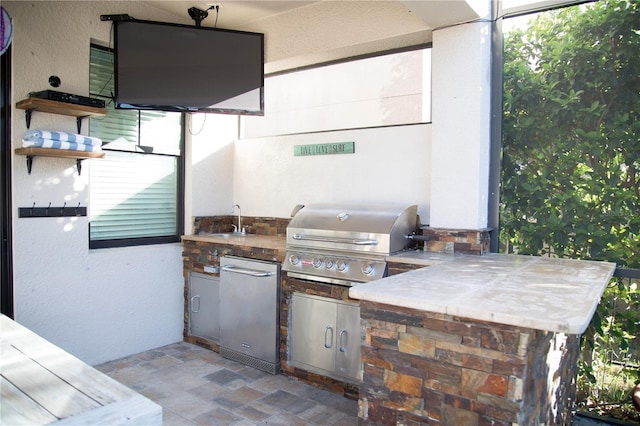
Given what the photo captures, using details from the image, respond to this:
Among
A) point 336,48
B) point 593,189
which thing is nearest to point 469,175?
point 593,189

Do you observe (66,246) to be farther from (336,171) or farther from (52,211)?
(336,171)

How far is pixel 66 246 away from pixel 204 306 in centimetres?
129

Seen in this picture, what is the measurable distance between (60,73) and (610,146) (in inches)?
155

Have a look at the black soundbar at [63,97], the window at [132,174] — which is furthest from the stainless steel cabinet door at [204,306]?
the black soundbar at [63,97]

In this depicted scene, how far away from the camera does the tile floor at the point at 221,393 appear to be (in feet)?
9.79

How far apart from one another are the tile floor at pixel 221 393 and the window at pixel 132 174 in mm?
1100

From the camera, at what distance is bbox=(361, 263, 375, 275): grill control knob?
10.2 ft

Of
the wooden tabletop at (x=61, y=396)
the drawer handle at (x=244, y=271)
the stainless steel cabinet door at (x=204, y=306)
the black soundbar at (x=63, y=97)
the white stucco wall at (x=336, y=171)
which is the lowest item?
the stainless steel cabinet door at (x=204, y=306)

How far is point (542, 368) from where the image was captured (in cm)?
198

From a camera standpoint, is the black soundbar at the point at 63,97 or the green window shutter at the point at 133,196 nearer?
the black soundbar at the point at 63,97

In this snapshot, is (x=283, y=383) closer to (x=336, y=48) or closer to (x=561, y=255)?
(x=561, y=255)

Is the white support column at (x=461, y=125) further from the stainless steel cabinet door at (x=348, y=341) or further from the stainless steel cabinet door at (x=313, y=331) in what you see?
the stainless steel cabinet door at (x=313, y=331)

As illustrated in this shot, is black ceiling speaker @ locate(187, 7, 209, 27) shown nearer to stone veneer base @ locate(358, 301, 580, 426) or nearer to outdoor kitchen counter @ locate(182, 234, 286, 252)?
outdoor kitchen counter @ locate(182, 234, 286, 252)

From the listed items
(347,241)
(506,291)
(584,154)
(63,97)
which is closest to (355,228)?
(347,241)
